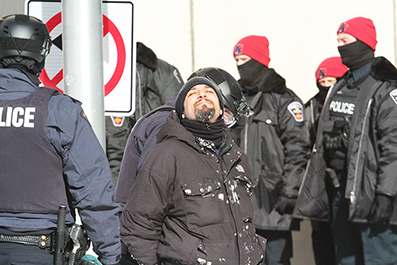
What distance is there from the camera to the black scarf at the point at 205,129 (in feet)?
11.3

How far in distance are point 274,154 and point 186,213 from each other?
111 inches

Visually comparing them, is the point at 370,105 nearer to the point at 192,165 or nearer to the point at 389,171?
the point at 389,171

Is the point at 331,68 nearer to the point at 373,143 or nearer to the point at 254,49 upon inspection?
the point at 254,49

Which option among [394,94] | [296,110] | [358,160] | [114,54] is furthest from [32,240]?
[296,110]

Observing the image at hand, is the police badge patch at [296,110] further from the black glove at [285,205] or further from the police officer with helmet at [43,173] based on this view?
the police officer with helmet at [43,173]

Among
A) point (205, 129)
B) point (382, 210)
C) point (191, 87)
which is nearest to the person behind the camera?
point (205, 129)

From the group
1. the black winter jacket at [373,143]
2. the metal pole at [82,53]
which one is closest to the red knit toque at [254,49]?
the black winter jacket at [373,143]

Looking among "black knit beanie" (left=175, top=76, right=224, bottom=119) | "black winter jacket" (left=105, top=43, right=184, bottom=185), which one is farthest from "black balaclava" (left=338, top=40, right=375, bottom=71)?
"black knit beanie" (left=175, top=76, right=224, bottom=119)

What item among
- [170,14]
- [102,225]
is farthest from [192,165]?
[170,14]

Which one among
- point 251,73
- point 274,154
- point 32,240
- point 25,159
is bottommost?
point 32,240

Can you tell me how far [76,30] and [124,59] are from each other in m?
0.51

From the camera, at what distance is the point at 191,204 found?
130 inches

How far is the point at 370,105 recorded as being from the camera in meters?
5.43

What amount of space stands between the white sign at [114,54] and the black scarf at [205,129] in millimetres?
983
